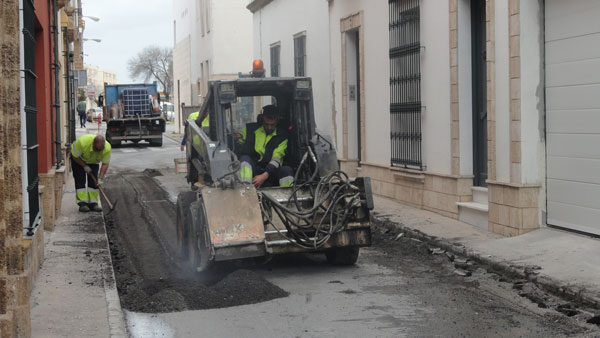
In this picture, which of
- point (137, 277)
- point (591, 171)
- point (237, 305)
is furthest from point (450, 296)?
point (137, 277)

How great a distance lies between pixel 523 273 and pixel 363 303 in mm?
1753

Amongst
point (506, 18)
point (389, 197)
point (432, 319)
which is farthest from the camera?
point (389, 197)

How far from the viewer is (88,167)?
12.7 meters

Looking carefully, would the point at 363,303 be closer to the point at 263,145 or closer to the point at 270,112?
the point at 263,145

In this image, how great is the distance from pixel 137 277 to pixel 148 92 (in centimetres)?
2410

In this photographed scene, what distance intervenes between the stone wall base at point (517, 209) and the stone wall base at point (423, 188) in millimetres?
1214

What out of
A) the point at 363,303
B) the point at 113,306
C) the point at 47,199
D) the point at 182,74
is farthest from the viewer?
the point at 182,74


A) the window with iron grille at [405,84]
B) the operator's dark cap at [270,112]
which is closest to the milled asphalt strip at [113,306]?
the operator's dark cap at [270,112]

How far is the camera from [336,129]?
52.5 feet

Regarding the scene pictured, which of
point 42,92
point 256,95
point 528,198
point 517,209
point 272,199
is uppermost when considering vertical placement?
A: point 42,92

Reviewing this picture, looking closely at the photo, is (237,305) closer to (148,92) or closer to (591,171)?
(591,171)

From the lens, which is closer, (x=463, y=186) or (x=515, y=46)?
(x=515, y=46)

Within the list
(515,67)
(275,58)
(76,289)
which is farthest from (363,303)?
(275,58)

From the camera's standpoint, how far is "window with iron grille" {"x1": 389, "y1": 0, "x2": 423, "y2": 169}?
1210cm
